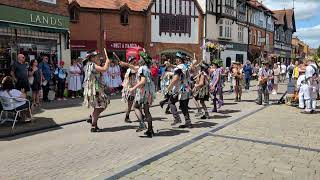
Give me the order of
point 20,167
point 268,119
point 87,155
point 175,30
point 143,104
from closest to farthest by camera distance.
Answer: point 20,167 < point 87,155 < point 143,104 < point 268,119 < point 175,30

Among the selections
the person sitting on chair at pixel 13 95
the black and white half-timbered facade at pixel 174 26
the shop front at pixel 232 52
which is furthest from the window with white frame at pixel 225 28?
the person sitting on chair at pixel 13 95

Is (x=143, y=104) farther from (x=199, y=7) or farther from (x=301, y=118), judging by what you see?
(x=199, y=7)

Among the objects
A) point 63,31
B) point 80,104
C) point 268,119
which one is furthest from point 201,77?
point 63,31

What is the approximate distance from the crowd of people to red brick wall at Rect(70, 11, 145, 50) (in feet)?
39.0

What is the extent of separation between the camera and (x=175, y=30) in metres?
35.7

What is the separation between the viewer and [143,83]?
8891 mm

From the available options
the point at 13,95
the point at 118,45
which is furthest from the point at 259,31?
the point at 13,95

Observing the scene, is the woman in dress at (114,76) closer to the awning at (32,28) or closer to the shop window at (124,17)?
the awning at (32,28)

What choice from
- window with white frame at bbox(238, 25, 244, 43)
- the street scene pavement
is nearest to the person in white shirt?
the street scene pavement

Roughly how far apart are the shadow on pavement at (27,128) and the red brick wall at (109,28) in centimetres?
2054

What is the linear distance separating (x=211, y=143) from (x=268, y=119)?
160 inches

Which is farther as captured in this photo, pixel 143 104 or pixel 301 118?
pixel 301 118

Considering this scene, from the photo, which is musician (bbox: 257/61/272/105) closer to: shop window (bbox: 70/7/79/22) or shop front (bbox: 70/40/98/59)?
shop front (bbox: 70/40/98/59)

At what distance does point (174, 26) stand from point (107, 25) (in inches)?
245
